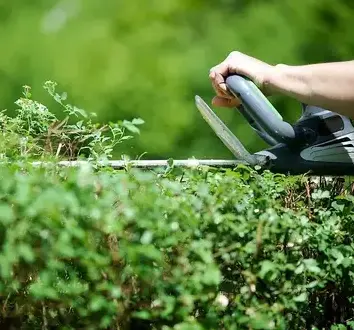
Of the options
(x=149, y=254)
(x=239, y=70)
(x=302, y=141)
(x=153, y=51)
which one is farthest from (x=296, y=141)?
(x=153, y=51)

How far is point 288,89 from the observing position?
8.25 feet

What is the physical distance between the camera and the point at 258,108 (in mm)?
2545

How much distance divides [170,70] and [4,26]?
0.99m

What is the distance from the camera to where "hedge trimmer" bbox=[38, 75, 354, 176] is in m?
2.58

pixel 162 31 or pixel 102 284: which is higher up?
pixel 162 31

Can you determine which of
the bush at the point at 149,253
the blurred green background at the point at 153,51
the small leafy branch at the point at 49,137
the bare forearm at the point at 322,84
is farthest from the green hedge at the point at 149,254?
the blurred green background at the point at 153,51

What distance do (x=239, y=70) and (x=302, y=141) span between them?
0.36m

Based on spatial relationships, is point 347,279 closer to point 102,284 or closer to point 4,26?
point 102,284

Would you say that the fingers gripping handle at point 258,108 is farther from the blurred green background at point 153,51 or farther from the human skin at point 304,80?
the blurred green background at point 153,51

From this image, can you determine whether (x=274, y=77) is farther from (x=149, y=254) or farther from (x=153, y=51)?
(x=153, y=51)

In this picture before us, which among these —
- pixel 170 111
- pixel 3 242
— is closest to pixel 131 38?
pixel 170 111

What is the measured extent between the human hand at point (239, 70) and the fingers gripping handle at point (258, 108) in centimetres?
4

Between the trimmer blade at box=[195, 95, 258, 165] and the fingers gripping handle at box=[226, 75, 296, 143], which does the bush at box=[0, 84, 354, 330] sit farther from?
the trimmer blade at box=[195, 95, 258, 165]

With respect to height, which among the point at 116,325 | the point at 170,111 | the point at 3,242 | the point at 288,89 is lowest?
the point at 116,325
